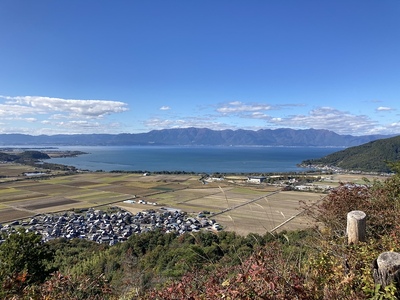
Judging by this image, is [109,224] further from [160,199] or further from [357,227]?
[357,227]

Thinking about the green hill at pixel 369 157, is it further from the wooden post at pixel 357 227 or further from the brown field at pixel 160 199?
the wooden post at pixel 357 227

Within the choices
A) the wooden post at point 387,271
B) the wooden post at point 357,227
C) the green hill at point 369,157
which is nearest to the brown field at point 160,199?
the wooden post at point 357,227

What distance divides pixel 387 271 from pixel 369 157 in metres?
99.6

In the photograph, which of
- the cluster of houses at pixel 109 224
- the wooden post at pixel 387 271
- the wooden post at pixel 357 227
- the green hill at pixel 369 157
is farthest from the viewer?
the green hill at pixel 369 157

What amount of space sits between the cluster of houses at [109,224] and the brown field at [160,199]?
2336mm

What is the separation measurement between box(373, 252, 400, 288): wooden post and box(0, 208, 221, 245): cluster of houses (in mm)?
23843

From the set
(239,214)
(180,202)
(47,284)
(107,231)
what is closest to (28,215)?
(107,231)

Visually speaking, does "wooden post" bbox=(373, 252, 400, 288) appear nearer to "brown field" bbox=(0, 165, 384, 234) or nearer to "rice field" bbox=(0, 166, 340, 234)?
"brown field" bbox=(0, 165, 384, 234)

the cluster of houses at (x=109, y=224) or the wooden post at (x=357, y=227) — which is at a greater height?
the wooden post at (x=357, y=227)

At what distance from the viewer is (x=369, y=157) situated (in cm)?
8731

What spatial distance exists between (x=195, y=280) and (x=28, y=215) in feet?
114

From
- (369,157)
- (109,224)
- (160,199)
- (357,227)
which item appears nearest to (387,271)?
(357,227)

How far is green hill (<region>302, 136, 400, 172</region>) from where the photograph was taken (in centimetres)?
7956

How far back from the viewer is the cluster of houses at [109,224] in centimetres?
2556
